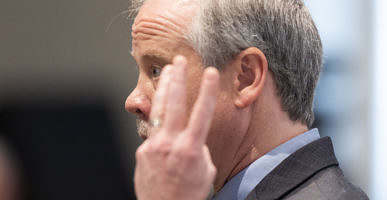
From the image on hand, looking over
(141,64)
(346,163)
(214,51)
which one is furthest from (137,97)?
(346,163)

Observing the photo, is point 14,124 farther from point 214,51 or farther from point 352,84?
point 352,84

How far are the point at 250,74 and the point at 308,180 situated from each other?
33cm

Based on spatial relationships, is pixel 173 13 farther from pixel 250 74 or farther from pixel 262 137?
pixel 262 137

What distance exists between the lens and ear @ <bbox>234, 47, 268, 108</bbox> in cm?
162

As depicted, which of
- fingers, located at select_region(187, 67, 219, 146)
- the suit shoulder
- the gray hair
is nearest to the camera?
fingers, located at select_region(187, 67, 219, 146)

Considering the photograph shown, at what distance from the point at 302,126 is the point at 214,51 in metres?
0.37

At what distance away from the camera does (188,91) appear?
1.64 m

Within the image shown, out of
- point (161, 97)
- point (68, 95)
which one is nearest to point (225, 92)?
point (161, 97)

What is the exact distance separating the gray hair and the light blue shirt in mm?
94

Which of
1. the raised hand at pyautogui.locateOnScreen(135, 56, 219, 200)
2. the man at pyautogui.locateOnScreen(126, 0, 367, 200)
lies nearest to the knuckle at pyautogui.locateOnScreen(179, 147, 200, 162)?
the raised hand at pyautogui.locateOnScreen(135, 56, 219, 200)

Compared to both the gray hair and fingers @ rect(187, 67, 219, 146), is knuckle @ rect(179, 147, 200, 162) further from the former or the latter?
the gray hair

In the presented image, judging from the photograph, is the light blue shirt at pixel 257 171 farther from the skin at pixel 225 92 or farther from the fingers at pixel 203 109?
the fingers at pixel 203 109

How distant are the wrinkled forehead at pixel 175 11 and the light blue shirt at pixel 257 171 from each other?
430 millimetres

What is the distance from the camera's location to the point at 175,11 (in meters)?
1.64
